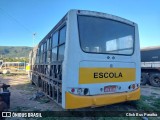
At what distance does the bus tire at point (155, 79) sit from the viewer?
41.3ft

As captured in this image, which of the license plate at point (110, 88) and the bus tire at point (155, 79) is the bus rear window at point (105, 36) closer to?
the license plate at point (110, 88)

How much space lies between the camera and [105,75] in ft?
16.4

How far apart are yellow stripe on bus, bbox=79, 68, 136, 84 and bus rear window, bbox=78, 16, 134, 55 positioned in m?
0.50

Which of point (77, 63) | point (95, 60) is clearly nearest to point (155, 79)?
point (95, 60)

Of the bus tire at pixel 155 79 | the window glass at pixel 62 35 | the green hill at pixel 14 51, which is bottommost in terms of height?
the bus tire at pixel 155 79

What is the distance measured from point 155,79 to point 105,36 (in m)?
9.17

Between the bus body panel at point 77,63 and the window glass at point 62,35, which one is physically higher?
the window glass at point 62,35

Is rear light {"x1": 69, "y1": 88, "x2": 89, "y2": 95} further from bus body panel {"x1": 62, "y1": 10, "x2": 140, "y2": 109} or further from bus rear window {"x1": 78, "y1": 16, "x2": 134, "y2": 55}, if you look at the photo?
bus rear window {"x1": 78, "y1": 16, "x2": 134, "y2": 55}

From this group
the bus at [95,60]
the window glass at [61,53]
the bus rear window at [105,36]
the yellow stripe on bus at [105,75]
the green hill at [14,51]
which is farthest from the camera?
the green hill at [14,51]

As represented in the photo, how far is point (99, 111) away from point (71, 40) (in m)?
2.50

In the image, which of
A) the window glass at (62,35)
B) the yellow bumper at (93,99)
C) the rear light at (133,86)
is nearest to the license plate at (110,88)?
the yellow bumper at (93,99)

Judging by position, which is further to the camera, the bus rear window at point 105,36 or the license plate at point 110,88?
the license plate at point 110,88

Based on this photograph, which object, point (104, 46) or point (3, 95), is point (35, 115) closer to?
point (3, 95)

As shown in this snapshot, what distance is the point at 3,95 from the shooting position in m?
5.21
